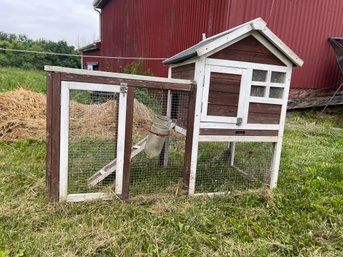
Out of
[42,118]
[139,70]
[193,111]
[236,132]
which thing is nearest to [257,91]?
[236,132]

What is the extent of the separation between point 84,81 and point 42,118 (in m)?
4.22

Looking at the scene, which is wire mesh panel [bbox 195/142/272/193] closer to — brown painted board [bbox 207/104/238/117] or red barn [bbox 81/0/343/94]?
brown painted board [bbox 207/104/238/117]

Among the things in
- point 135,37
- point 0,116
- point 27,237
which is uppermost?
point 135,37

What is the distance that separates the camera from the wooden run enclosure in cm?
250

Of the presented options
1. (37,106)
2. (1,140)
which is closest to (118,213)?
(1,140)

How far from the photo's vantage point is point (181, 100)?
341 centimetres

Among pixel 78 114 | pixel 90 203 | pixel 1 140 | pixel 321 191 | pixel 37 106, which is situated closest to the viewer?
pixel 90 203

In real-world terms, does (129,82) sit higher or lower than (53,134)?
higher

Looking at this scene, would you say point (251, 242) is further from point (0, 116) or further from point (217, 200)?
point (0, 116)

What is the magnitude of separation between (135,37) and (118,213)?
11556 millimetres

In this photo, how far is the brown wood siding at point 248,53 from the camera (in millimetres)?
2807

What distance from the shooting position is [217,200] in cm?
295

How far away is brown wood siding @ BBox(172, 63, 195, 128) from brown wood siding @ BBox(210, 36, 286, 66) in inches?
15.0

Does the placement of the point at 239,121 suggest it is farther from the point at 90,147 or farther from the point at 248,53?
the point at 90,147
